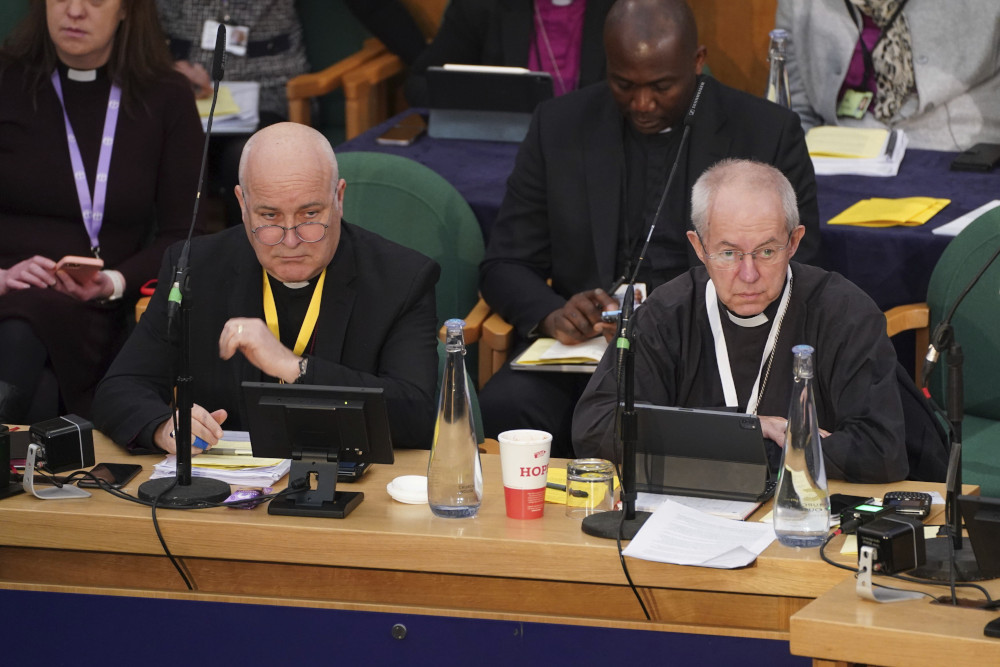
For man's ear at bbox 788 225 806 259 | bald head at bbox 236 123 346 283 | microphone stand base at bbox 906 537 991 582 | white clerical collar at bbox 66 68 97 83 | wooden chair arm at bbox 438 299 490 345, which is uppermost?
white clerical collar at bbox 66 68 97 83

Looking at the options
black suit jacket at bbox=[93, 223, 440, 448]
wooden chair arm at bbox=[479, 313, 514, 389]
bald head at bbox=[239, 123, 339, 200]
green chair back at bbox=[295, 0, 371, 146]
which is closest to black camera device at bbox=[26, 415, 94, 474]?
black suit jacket at bbox=[93, 223, 440, 448]

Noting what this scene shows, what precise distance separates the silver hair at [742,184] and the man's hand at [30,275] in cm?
198

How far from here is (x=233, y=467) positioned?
280 centimetres

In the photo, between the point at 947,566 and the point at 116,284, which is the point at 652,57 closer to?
the point at 116,284

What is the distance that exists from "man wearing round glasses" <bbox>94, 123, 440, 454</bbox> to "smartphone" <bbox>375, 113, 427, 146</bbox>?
1.70 m

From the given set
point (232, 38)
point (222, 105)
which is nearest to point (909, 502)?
point (222, 105)

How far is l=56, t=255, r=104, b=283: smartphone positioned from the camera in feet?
13.4

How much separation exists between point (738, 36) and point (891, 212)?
74.5 inches

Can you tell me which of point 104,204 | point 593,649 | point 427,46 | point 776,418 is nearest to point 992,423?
point 776,418

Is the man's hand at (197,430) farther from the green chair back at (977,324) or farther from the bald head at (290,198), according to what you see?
the green chair back at (977,324)

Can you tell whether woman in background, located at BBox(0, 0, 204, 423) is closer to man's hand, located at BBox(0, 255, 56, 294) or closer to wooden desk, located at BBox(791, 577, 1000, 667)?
man's hand, located at BBox(0, 255, 56, 294)

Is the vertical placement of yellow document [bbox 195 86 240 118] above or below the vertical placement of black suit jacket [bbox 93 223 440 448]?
above

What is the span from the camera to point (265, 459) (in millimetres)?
2848

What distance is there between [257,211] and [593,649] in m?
1.27
